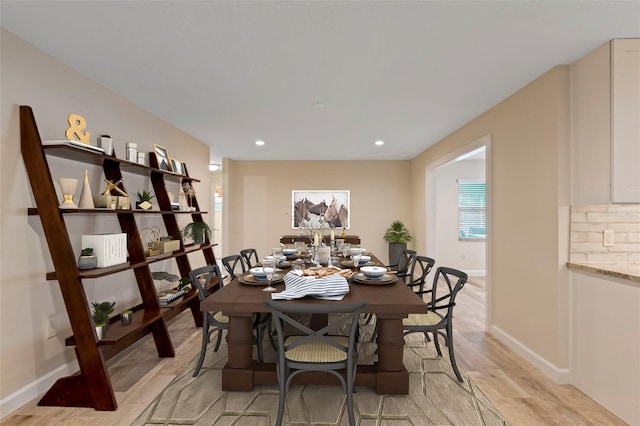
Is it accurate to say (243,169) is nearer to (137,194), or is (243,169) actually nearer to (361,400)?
(137,194)

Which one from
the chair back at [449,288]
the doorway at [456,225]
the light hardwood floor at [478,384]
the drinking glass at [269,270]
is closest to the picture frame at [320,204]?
the doorway at [456,225]

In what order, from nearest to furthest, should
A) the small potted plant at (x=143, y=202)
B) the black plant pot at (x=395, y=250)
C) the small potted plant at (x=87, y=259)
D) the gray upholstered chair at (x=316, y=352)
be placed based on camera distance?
1. the gray upholstered chair at (x=316, y=352)
2. the small potted plant at (x=87, y=259)
3. the small potted plant at (x=143, y=202)
4. the black plant pot at (x=395, y=250)

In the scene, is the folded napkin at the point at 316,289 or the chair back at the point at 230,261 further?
the chair back at the point at 230,261

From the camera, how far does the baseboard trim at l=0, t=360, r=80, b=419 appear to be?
6.46ft

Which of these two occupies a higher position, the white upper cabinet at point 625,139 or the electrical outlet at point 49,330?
the white upper cabinet at point 625,139

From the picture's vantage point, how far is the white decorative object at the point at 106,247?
7.60 ft

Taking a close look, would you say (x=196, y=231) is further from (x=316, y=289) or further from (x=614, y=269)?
(x=614, y=269)

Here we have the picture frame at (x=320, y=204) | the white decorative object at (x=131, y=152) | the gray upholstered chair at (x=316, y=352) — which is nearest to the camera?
the gray upholstered chair at (x=316, y=352)

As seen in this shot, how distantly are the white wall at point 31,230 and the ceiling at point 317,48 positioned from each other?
0.18m

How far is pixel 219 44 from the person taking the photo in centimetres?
210

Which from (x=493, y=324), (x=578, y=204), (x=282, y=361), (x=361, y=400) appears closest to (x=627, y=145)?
(x=578, y=204)

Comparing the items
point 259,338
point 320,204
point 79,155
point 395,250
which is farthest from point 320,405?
point 320,204

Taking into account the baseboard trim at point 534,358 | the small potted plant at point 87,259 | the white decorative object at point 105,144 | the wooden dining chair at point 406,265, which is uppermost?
the white decorative object at point 105,144

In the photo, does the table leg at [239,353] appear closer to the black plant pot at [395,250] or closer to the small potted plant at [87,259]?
the small potted plant at [87,259]
